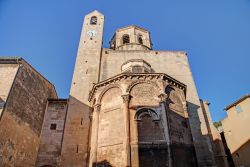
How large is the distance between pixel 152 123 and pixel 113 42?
1676 centimetres

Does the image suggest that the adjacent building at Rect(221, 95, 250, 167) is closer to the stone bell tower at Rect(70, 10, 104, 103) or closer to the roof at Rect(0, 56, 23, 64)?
the stone bell tower at Rect(70, 10, 104, 103)

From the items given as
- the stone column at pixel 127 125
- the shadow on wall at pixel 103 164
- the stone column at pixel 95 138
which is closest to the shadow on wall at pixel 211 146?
the stone column at pixel 127 125

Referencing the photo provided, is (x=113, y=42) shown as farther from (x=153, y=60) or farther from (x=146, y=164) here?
(x=146, y=164)

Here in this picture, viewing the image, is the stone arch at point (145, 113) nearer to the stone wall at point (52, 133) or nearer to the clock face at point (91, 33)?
the stone wall at point (52, 133)

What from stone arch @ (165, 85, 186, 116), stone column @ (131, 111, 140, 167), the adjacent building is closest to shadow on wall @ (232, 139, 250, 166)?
the adjacent building

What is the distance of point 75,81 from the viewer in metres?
17.7

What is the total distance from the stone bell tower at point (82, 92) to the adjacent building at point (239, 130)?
15839 millimetres

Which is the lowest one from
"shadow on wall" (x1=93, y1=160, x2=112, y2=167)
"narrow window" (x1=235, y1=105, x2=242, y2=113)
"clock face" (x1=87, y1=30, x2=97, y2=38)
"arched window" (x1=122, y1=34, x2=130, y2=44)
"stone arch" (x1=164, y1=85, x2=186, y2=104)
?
"shadow on wall" (x1=93, y1=160, x2=112, y2=167)

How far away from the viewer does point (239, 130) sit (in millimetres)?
21391

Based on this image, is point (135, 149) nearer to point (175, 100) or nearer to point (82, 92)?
point (175, 100)

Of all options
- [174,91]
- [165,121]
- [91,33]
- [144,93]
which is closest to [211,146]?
[174,91]

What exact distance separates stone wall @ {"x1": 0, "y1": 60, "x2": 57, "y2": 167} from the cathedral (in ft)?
0.19

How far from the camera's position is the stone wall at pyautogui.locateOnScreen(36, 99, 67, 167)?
14.0 metres

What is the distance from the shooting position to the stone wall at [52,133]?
14031mm
